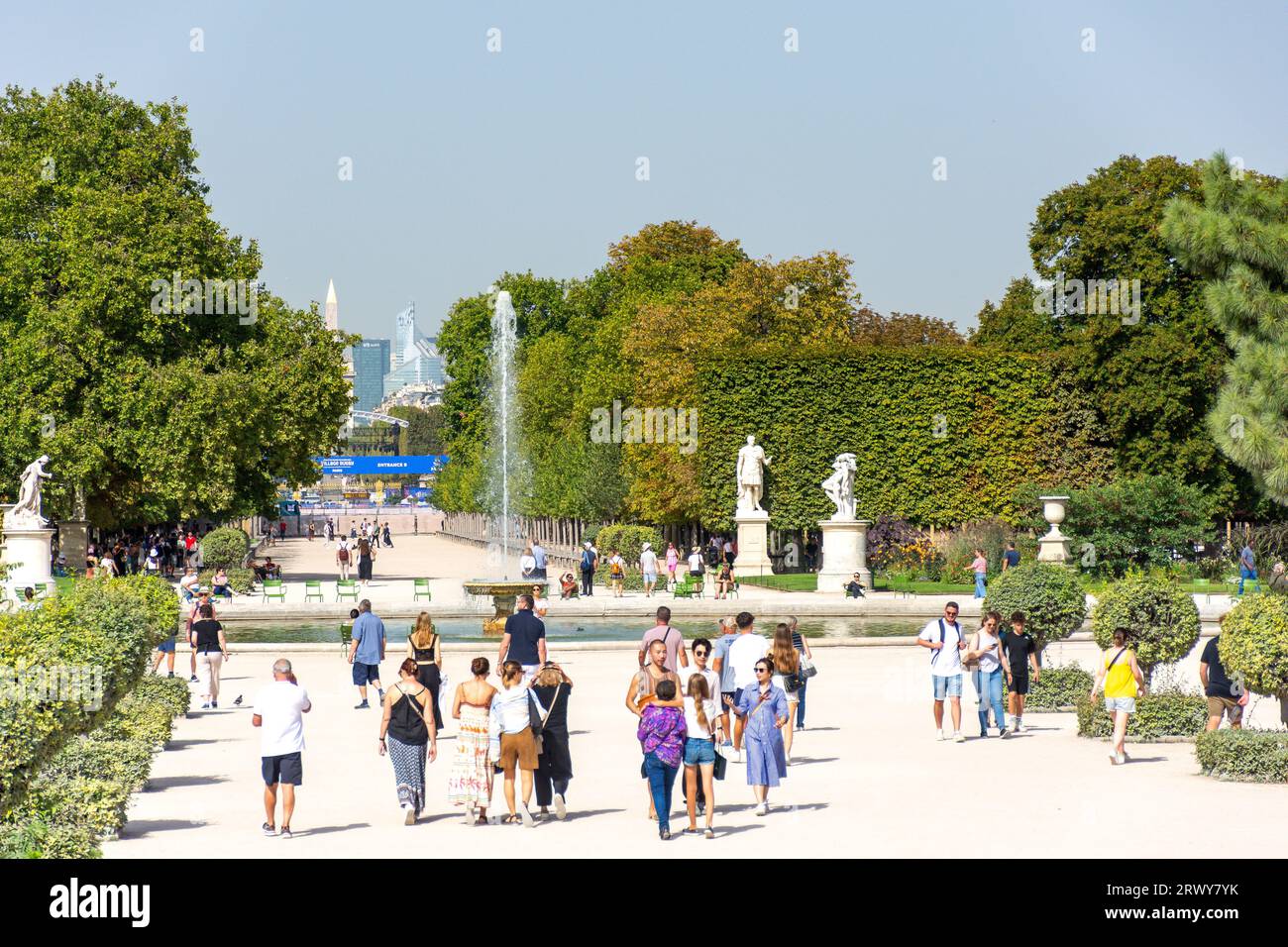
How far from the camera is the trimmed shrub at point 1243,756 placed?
14492 millimetres

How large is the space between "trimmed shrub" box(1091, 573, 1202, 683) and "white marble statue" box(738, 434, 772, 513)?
97.0 ft

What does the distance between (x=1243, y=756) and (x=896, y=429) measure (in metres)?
35.3

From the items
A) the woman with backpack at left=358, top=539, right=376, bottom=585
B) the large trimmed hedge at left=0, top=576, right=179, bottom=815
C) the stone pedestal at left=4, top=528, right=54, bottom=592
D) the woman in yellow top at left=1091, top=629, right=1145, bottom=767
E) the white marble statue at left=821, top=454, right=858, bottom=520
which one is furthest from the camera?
the woman with backpack at left=358, top=539, right=376, bottom=585

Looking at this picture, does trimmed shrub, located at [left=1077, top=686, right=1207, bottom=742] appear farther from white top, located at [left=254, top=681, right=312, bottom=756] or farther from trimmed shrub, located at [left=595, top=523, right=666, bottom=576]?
trimmed shrub, located at [left=595, top=523, right=666, bottom=576]

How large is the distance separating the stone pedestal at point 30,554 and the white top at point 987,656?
980 inches

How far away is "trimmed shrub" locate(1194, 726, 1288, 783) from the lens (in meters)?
14.5

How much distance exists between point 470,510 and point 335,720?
69.6m

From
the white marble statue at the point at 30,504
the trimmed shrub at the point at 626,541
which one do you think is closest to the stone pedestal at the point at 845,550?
the trimmed shrub at the point at 626,541

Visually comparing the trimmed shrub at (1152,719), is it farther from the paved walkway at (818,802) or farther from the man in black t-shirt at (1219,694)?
the man in black t-shirt at (1219,694)

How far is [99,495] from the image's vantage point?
46906 millimetres

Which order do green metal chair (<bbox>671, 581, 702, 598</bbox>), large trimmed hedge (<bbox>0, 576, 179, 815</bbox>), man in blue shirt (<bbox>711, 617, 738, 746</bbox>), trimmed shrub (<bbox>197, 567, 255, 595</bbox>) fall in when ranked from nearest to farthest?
large trimmed hedge (<bbox>0, 576, 179, 815</bbox>), man in blue shirt (<bbox>711, 617, 738, 746</bbox>), green metal chair (<bbox>671, 581, 702, 598</bbox>), trimmed shrub (<bbox>197, 567, 255, 595</bbox>)

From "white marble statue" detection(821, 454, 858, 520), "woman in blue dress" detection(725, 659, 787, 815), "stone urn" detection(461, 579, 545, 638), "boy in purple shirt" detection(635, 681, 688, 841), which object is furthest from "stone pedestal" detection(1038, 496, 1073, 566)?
"boy in purple shirt" detection(635, 681, 688, 841)
